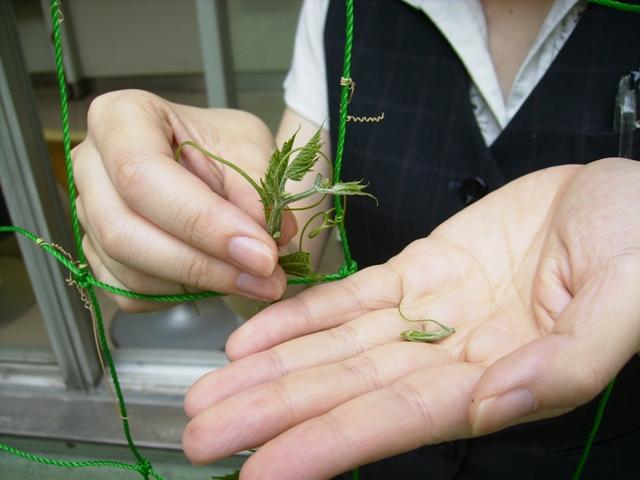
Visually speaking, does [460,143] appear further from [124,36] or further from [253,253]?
[124,36]

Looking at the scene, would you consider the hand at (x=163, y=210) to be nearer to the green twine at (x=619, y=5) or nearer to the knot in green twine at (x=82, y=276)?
the knot in green twine at (x=82, y=276)

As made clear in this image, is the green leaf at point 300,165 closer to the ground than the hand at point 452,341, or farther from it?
farther from it

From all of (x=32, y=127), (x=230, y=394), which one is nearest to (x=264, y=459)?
(x=230, y=394)

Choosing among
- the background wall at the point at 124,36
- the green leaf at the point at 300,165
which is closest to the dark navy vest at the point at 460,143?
the green leaf at the point at 300,165

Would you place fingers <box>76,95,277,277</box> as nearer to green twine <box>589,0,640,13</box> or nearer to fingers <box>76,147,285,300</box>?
fingers <box>76,147,285,300</box>

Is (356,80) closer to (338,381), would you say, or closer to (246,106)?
(338,381)

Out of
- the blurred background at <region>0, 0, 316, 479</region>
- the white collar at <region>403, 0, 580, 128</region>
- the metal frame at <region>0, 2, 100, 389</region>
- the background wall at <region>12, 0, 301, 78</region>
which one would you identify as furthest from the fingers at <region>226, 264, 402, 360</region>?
the background wall at <region>12, 0, 301, 78</region>

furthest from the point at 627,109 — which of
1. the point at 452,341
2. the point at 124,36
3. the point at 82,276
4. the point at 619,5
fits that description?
the point at 124,36
